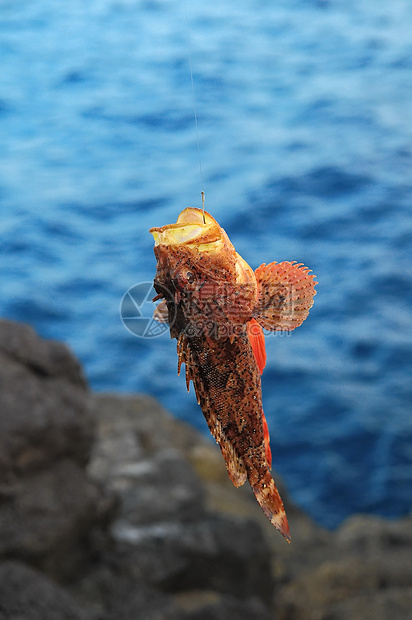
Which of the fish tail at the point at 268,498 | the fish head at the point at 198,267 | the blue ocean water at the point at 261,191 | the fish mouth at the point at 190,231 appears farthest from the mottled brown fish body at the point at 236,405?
the blue ocean water at the point at 261,191

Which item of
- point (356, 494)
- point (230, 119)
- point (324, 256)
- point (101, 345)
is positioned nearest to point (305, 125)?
point (230, 119)

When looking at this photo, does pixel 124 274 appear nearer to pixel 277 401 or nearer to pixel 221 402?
pixel 277 401

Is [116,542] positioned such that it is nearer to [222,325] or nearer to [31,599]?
[31,599]

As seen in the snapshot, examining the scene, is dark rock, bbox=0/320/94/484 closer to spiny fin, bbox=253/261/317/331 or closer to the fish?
the fish

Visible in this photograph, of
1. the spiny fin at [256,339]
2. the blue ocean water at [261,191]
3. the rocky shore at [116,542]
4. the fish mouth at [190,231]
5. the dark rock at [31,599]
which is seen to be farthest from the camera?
the blue ocean water at [261,191]

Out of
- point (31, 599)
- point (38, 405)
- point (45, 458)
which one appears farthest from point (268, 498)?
point (45, 458)

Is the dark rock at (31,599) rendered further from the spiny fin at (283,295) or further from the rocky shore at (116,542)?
the spiny fin at (283,295)
